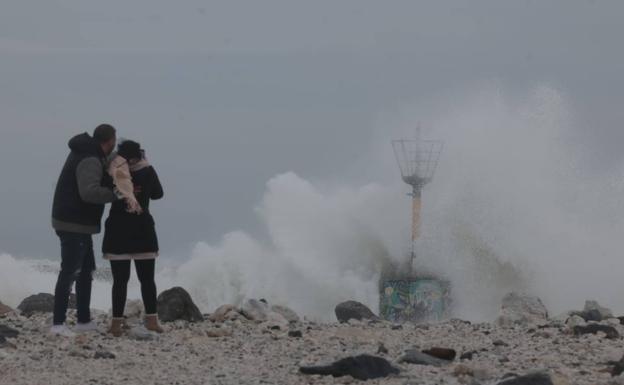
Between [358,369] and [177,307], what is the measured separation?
369cm

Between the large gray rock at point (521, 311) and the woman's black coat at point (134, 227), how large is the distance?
350 centimetres

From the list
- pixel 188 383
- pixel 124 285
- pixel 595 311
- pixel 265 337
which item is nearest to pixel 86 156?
pixel 124 285

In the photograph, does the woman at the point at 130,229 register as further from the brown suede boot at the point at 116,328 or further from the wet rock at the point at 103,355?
the wet rock at the point at 103,355

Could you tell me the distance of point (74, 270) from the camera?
8.29 meters

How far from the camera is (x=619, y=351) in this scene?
7.07 metres

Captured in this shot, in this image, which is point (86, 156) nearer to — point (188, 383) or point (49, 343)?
point (49, 343)

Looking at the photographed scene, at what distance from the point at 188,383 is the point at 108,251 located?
2.27 meters

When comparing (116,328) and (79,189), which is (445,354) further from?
(79,189)

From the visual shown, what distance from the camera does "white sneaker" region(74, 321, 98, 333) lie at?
28.4 ft

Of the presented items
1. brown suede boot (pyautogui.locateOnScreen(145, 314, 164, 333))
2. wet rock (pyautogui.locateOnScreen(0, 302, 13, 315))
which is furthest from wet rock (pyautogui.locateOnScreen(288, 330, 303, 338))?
wet rock (pyautogui.locateOnScreen(0, 302, 13, 315))

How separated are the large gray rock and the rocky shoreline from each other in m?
0.32

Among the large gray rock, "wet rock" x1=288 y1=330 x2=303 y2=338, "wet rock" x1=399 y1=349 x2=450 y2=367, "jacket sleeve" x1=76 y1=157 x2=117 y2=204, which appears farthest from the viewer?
the large gray rock

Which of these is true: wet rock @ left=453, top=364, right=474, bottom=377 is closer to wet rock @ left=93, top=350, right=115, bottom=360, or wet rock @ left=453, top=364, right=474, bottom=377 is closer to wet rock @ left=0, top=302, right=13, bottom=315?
wet rock @ left=93, top=350, right=115, bottom=360

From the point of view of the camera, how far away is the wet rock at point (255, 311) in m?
9.80
